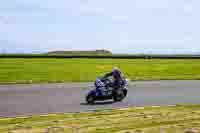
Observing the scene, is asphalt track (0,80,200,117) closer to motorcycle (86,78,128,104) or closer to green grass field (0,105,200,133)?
motorcycle (86,78,128,104)

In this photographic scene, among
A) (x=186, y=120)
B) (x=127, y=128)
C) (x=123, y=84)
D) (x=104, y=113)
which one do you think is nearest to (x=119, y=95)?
(x=123, y=84)

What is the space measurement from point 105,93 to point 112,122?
7.40 meters

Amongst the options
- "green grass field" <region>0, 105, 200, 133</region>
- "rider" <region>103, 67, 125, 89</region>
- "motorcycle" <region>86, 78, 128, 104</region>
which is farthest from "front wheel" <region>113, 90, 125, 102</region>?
"green grass field" <region>0, 105, 200, 133</region>

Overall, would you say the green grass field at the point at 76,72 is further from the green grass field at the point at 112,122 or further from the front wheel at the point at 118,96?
the green grass field at the point at 112,122

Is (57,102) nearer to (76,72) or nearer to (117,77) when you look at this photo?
(117,77)

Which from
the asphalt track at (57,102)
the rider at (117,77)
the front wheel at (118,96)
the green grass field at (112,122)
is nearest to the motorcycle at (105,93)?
the front wheel at (118,96)

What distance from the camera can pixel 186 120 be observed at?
13203mm

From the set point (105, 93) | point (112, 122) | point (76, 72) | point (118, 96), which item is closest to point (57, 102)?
point (105, 93)

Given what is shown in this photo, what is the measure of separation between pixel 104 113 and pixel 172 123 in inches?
114

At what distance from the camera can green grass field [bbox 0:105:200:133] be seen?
1134cm

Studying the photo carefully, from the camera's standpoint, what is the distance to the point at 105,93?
20.0 m

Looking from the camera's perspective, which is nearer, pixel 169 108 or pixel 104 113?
pixel 104 113

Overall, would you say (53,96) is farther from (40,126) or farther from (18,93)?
(40,126)

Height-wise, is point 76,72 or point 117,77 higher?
point 117,77
